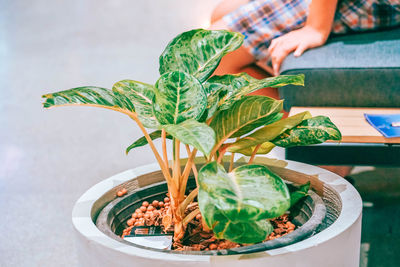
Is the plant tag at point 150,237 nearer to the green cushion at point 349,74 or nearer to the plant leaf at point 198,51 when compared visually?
the plant leaf at point 198,51

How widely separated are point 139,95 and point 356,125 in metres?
0.70

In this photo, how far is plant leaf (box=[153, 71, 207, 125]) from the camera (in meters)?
0.68

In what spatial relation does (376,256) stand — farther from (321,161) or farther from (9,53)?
(9,53)

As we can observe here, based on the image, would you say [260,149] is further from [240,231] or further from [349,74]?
[349,74]

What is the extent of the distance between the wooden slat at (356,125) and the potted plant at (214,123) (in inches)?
13.1

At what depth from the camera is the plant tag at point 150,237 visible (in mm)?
774

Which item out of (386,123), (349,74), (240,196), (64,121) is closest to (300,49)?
(349,74)

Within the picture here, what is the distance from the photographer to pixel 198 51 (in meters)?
0.79

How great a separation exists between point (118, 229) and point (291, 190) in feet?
1.21

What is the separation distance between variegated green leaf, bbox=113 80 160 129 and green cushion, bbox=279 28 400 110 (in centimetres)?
96

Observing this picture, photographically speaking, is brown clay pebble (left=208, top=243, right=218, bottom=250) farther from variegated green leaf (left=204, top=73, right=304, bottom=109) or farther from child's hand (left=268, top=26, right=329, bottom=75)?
child's hand (left=268, top=26, right=329, bottom=75)

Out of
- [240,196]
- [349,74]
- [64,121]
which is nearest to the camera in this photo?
[240,196]

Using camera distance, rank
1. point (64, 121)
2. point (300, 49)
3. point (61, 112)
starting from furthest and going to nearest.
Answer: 1. point (61, 112)
2. point (64, 121)
3. point (300, 49)

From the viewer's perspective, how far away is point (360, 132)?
1.17 m
